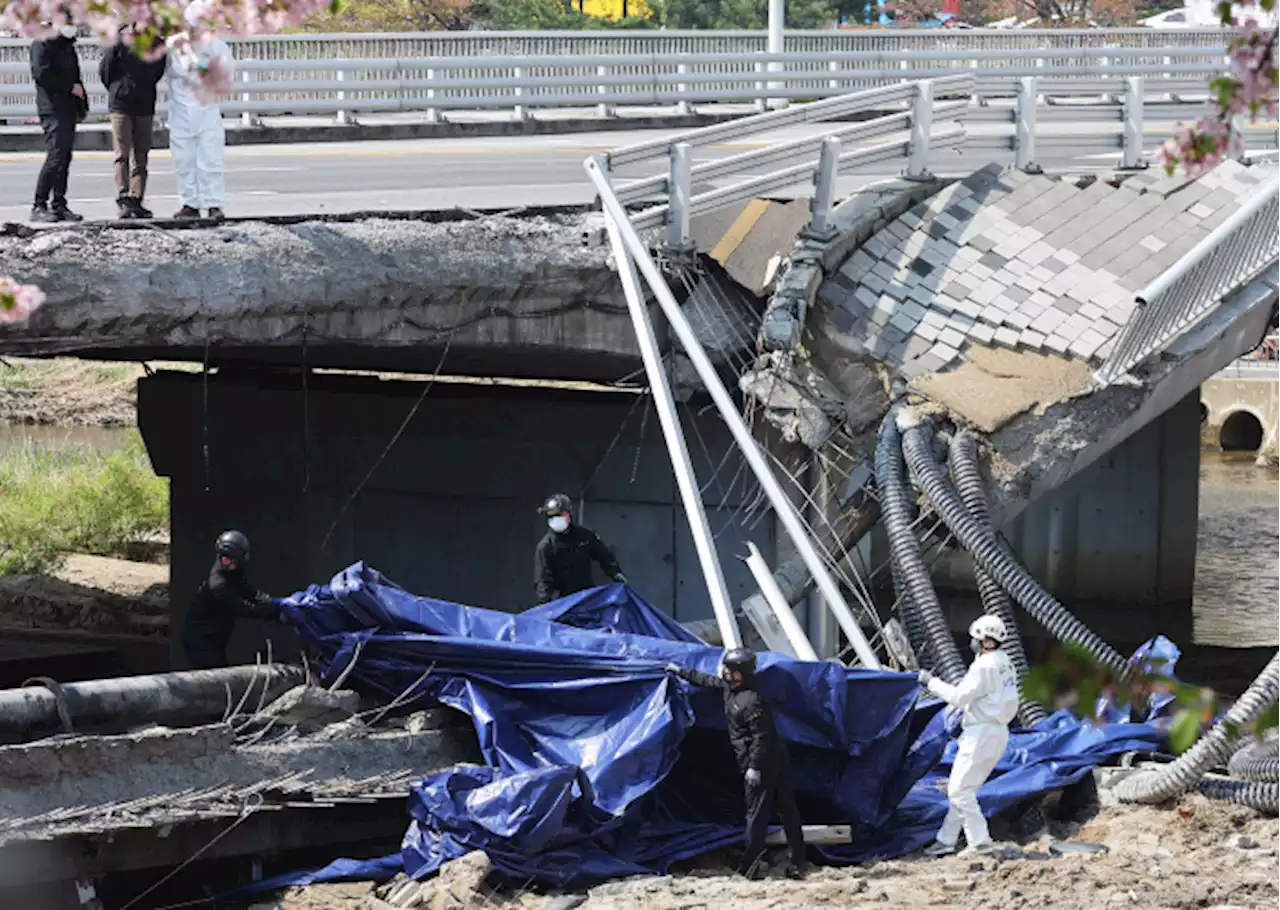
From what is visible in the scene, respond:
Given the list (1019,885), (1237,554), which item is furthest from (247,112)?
(1019,885)

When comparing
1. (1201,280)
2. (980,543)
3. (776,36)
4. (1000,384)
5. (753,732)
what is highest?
(776,36)

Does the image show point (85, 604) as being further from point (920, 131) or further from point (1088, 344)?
point (1088, 344)

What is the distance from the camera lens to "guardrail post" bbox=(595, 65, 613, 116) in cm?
2412

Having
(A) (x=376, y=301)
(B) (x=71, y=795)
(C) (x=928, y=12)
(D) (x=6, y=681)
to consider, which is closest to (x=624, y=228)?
(A) (x=376, y=301)

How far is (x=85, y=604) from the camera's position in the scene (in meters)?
22.0

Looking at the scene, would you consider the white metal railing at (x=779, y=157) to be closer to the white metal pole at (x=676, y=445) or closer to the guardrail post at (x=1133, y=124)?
the white metal pole at (x=676, y=445)

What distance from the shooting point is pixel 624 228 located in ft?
45.9

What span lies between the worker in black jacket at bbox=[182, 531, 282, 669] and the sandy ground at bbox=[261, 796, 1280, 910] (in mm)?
1990

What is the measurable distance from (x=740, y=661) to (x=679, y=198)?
5.04 m

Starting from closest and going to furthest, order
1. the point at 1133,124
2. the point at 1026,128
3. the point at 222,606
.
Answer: the point at 222,606
the point at 1026,128
the point at 1133,124

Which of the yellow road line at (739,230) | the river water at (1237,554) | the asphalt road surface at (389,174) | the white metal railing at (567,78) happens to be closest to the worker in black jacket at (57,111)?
the asphalt road surface at (389,174)

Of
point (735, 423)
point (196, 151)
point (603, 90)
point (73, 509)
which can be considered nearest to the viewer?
point (735, 423)

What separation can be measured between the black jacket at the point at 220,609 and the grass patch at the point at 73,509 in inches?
481

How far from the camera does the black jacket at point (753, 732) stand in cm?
1041
